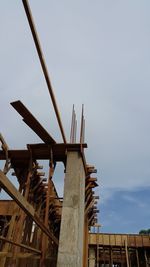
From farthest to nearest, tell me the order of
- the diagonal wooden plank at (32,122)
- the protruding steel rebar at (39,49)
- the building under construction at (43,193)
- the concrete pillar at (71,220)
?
1. the diagonal wooden plank at (32,122)
2. the concrete pillar at (71,220)
3. the building under construction at (43,193)
4. the protruding steel rebar at (39,49)

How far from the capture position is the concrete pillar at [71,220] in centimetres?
534

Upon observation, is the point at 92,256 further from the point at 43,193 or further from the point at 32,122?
the point at 32,122

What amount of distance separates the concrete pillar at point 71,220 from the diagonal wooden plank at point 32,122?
0.92m

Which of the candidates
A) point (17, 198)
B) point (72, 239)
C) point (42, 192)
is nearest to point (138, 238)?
point (42, 192)

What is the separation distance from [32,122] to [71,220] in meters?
2.51

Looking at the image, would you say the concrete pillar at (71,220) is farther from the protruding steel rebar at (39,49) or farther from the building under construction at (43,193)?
the protruding steel rebar at (39,49)

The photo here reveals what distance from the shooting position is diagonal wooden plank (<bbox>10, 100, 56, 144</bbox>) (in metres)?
5.69

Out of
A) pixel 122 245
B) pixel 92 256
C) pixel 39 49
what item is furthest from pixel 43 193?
→ pixel 92 256

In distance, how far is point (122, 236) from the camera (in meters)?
23.4

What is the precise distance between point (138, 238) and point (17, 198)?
23.6 m

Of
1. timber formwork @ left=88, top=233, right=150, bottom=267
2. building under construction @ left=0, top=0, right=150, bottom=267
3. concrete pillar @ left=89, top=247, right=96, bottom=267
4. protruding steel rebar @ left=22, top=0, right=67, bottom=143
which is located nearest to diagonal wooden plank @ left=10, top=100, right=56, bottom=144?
building under construction @ left=0, top=0, right=150, bottom=267

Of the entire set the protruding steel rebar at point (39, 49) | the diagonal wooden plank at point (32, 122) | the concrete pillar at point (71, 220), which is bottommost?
the concrete pillar at point (71, 220)

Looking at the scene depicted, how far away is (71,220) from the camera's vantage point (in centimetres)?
565

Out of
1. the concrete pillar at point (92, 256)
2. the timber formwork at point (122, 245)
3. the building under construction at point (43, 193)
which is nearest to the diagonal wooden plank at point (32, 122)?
the building under construction at point (43, 193)
